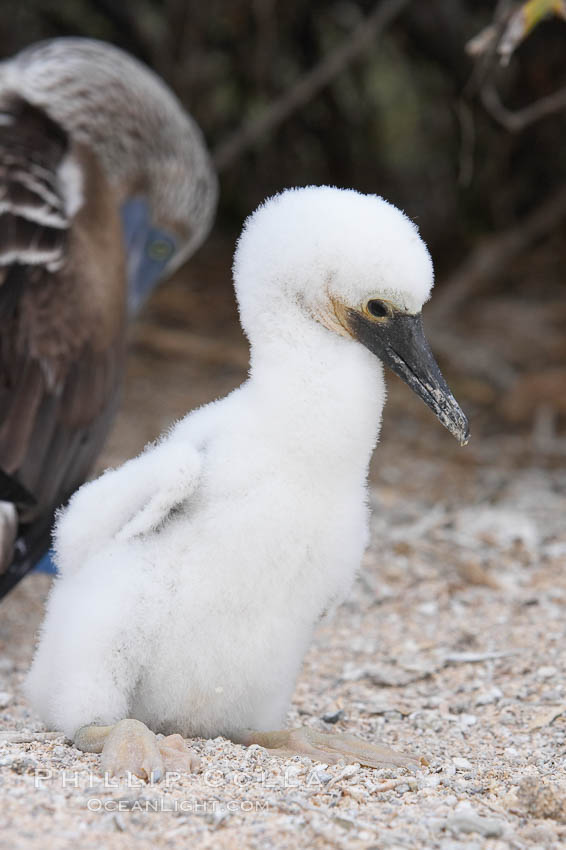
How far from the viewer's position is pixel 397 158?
689cm

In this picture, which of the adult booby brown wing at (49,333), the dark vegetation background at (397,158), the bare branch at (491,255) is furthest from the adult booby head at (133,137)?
the bare branch at (491,255)

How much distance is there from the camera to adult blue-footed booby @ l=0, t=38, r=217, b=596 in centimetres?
307

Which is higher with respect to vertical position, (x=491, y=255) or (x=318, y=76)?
(x=318, y=76)

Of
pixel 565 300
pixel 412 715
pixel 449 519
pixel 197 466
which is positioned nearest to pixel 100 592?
pixel 197 466

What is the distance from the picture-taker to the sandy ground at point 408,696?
71.1 inches

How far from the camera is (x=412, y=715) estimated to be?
2.78 metres

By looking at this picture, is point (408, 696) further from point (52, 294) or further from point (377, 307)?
point (52, 294)

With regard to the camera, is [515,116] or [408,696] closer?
[408,696]

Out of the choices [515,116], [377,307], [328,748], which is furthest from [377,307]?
[515,116]

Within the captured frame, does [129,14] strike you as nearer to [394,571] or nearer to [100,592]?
[394,571]

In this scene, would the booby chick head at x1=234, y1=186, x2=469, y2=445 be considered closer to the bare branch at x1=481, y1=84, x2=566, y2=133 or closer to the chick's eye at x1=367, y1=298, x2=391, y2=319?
the chick's eye at x1=367, y1=298, x2=391, y2=319

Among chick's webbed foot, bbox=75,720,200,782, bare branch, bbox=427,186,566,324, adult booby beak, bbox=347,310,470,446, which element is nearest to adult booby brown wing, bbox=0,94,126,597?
chick's webbed foot, bbox=75,720,200,782

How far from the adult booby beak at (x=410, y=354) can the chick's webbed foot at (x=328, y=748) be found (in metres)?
0.62

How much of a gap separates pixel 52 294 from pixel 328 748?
152cm
